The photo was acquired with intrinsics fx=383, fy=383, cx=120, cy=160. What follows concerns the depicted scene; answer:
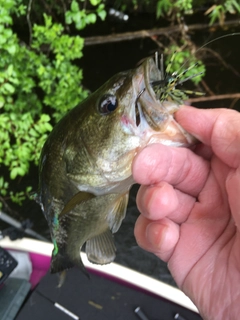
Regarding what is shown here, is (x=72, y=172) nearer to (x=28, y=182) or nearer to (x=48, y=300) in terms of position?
(x=48, y=300)

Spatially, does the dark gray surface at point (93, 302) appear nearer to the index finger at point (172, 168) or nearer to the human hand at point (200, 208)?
the human hand at point (200, 208)

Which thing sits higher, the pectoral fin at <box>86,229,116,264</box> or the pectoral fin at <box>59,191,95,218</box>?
the pectoral fin at <box>59,191,95,218</box>

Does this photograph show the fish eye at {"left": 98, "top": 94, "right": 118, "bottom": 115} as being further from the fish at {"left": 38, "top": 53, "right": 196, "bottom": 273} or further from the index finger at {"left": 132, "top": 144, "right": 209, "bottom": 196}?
the index finger at {"left": 132, "top": 144, "right": 209, "bottom": 196}

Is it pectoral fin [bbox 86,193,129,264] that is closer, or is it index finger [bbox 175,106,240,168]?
index finger [bbox 175,106,240,168]

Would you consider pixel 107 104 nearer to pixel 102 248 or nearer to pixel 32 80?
pixel 102 248

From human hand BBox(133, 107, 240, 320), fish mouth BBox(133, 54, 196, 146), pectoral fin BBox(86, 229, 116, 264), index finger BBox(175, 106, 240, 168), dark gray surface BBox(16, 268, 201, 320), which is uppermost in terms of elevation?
fish mouth BBox(133, 54, 196, 146)

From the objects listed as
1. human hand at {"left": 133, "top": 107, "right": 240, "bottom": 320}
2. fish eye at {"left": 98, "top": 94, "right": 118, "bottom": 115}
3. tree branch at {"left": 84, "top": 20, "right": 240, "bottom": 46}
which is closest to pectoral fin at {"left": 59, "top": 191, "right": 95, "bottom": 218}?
human hand at {"left": 133, "top": 107, "right": 240, "bottom": 320}

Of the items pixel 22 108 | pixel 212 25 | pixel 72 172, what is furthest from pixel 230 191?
pixel 212 25

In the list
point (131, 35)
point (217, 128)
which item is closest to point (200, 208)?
point (217, 128)
